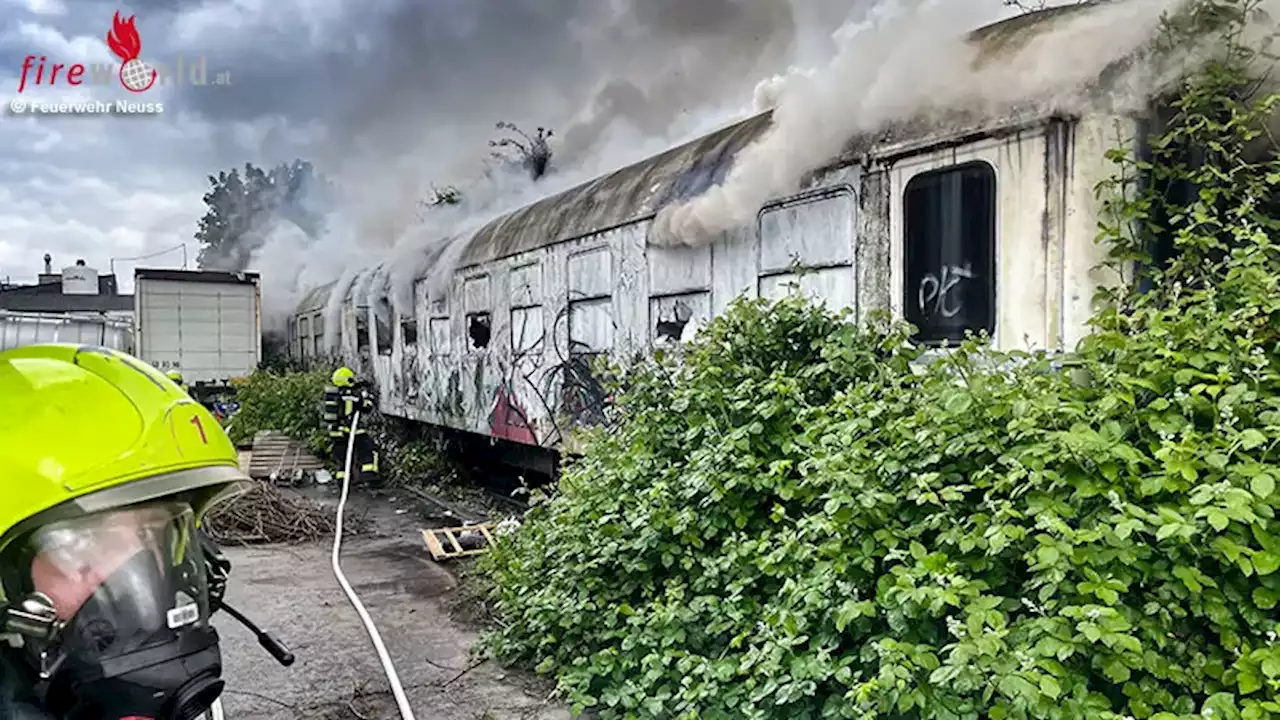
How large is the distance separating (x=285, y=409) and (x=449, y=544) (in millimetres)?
7833

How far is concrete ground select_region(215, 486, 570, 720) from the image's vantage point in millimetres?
3951

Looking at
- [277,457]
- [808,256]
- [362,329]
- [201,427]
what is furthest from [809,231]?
[362,329]

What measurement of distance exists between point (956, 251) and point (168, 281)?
1631 cm

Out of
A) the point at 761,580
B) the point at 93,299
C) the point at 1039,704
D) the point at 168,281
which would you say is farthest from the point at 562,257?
the point at 93,299

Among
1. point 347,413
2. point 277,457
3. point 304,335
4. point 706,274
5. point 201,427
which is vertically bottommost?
point 277,457

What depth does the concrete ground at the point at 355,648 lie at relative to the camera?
395 cm

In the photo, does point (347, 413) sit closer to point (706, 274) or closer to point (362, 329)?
point (362, 329)

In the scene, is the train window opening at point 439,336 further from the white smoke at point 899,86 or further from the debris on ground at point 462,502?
the white smoke at point 899,86

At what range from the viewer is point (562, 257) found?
26.5ft

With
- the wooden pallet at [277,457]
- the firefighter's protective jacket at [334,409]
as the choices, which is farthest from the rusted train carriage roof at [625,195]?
the wooden pallet at [277,457]

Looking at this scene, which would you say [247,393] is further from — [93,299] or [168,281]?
[93,299]

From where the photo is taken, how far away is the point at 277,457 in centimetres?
1187

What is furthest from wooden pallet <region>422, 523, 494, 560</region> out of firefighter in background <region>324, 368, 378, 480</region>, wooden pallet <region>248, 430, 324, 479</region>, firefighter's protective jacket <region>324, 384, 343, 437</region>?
wooden pallet <region>248, 430, 324, 479</region>

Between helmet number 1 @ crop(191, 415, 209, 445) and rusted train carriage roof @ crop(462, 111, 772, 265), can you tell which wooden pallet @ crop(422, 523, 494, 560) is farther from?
helmet number 1 @ crop(191, 415, 209, 445)
